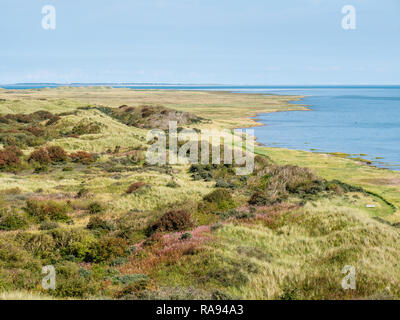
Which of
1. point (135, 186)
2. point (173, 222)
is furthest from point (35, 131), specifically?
point (173, 222)

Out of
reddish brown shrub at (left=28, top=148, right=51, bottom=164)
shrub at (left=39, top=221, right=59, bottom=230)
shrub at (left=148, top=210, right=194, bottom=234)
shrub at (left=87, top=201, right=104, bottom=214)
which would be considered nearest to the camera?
shrub at (left=148, top=210, right=194, bottom=234)

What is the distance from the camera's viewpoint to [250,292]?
1013 centimetres

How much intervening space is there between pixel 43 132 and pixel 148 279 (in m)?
52.0

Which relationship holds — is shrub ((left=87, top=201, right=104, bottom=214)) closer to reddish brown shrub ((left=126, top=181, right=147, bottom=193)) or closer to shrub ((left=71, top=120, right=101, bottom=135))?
reddish brown shrub ((left=126, top=181, right=147, bottom=193))

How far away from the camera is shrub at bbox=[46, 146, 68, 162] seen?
41409 millimetres

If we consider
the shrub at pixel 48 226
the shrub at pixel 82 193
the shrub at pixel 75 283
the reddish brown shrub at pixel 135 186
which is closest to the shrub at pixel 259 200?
the reddish brown shrub at pixel 135 186

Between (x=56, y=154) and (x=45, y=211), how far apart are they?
23.0 meters

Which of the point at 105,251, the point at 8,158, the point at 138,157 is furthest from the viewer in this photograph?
the point at 138,157

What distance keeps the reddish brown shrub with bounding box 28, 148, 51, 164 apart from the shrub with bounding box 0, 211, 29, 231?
21.9 m

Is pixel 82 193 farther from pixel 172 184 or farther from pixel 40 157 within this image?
pixel 40 157

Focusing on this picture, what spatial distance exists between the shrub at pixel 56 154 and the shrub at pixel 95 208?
21423 millimetres

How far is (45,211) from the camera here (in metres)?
20.5

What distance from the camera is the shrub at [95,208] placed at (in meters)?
22.2

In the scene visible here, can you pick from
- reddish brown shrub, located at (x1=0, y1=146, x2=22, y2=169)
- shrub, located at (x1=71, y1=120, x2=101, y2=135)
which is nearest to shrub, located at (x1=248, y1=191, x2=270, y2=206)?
reddish brown shrub, located at (x1=0, y1=146, x2=22, y2=169)
